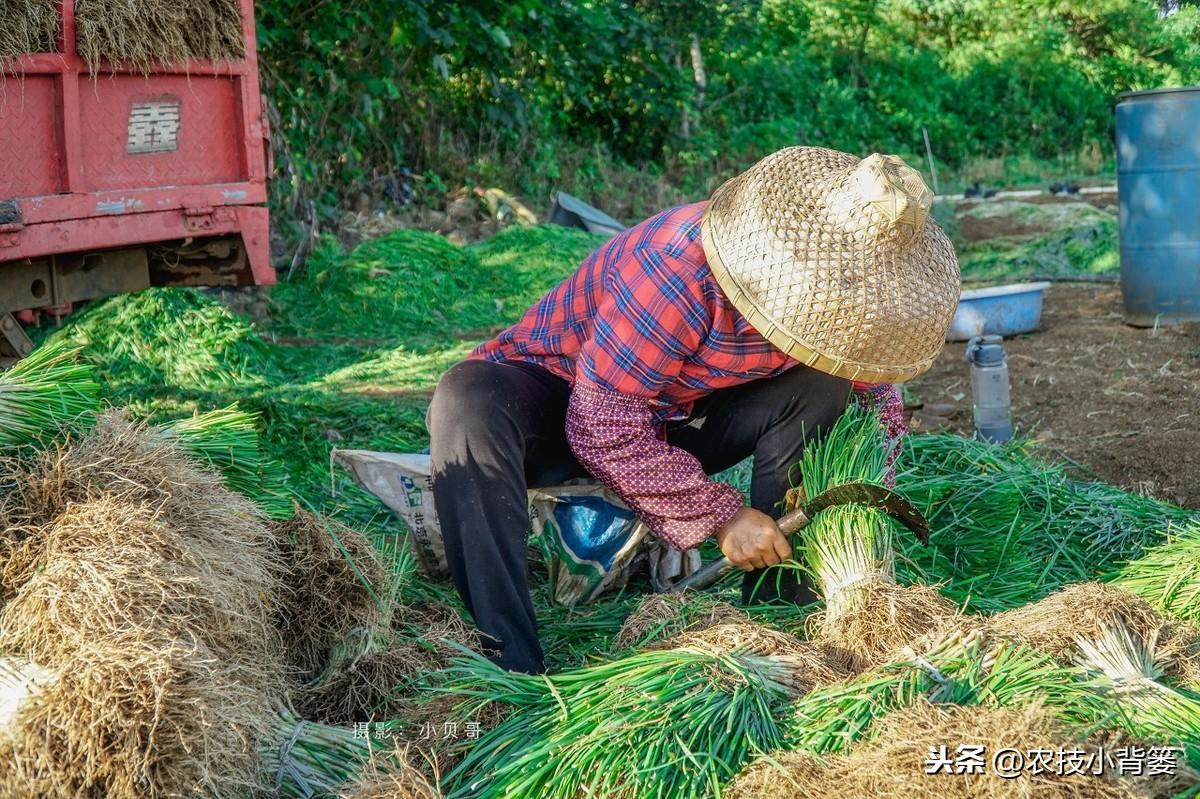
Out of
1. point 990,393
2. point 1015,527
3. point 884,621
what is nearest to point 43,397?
point 884,621

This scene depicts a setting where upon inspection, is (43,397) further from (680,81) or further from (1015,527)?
(680,81)

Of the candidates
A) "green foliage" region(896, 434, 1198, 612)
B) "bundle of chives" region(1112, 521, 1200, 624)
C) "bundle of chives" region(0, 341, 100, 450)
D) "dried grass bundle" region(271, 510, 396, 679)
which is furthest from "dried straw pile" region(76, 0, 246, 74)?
"bundle of chives" region(1112, 521, 1200, 624)

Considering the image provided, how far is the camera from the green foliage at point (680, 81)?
28.4 feet

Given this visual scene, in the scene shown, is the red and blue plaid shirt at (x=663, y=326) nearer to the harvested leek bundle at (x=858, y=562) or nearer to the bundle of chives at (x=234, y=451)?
the harvested leek bundle at (x=858, y=562)

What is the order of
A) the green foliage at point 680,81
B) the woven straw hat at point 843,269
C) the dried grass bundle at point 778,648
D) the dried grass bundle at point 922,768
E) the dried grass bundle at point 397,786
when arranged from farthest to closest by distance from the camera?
the green foliage at point 680,81 < the woven straw hat at point 843,269 < the dried grass bundle at point 778,648 < the dried grass bundle at point 397,786 < the dried grass bundle at point 922,768

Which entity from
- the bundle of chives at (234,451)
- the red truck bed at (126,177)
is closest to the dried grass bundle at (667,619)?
the bundle of chives at (234,451)

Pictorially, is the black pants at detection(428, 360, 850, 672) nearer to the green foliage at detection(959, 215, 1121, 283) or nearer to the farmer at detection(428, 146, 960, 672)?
the farmer at detection(428, 146, 960, 672)

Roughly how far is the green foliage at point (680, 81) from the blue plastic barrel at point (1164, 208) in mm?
4307

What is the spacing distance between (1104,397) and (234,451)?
3.90 metres

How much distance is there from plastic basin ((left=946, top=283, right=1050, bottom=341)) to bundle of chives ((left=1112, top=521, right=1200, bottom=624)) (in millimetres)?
3379

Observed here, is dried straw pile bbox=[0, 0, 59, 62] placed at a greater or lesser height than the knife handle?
greater

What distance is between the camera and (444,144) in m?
11.3

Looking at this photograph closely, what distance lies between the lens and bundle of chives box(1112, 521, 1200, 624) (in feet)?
8.68

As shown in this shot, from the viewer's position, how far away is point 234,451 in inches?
104
